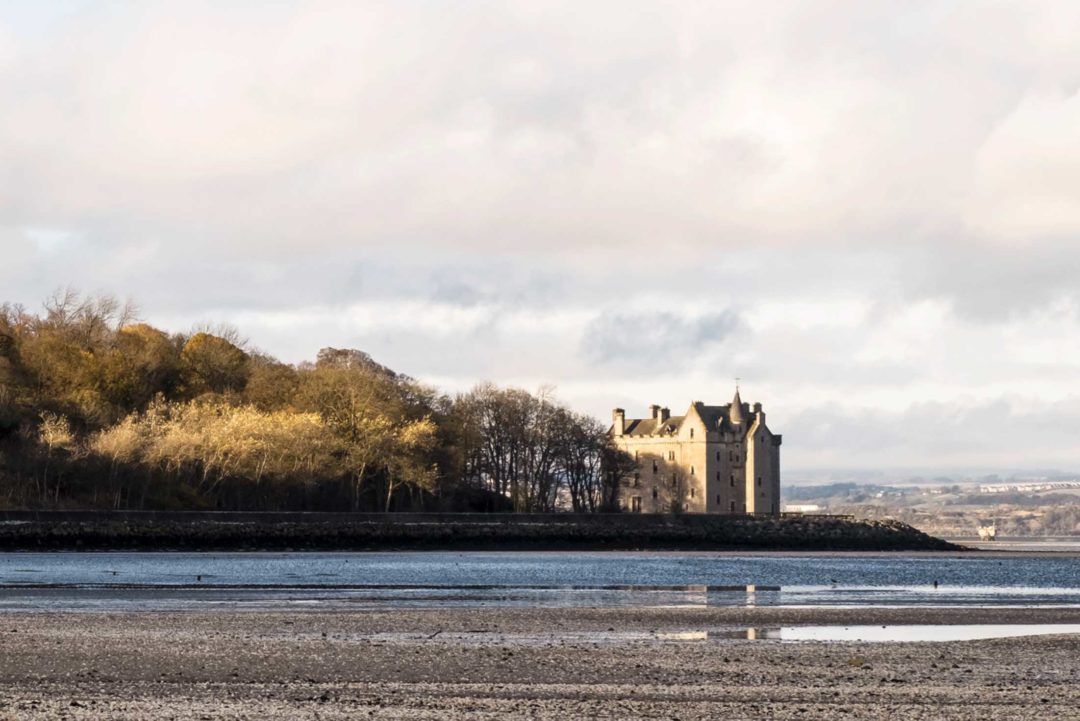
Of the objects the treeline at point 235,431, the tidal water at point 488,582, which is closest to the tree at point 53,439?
the treeline at point 235,431

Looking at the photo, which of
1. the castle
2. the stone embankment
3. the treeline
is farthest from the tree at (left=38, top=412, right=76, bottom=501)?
the castle

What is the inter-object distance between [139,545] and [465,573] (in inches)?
1002

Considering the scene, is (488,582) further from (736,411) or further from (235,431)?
(736,411)

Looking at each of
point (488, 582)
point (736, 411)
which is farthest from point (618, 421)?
point (488, 582)

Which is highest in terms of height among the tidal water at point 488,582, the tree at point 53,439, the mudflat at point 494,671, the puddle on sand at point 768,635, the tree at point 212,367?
the tree at point 212,367

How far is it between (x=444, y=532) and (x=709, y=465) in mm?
67156

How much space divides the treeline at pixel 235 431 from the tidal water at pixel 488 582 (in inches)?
590

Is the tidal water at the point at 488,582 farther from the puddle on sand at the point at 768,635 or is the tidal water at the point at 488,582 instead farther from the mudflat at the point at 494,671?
the puddle on sand at the point at 768,635

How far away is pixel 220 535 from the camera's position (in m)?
81.6

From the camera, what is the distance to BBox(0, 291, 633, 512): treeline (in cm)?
8825

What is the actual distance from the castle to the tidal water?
244 feet

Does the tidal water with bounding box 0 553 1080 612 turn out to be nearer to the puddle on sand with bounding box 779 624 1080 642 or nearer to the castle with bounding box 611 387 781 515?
the puddle on sand with bounding box 779 624 1080 642

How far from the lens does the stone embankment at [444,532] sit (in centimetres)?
7700

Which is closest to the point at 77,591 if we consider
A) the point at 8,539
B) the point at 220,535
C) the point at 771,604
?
the point at 771,604
